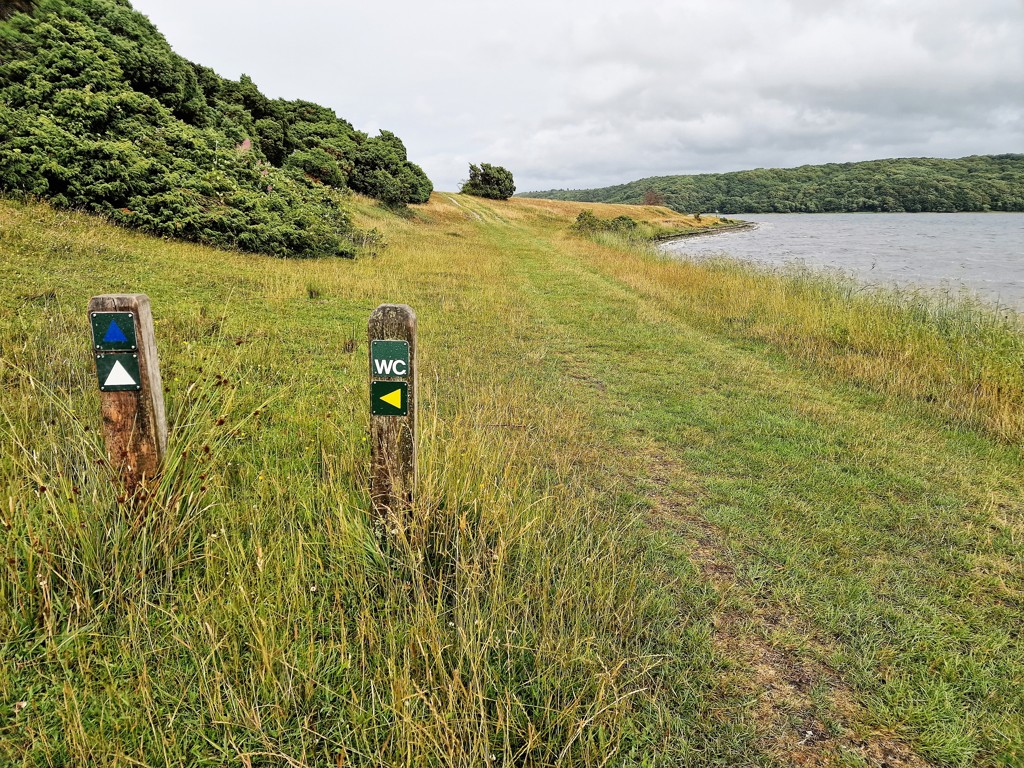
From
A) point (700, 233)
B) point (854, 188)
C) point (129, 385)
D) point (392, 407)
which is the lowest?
point (392, 407)

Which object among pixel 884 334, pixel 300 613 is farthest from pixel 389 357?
pixel 884 334

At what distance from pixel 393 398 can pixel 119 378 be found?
1245 millimetres

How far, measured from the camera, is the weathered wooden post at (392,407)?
7.89 feet

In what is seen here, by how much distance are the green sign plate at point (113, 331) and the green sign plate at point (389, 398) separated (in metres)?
1.07

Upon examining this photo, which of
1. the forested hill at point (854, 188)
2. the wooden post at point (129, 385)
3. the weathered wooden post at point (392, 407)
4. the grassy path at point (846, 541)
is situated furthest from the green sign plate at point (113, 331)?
the forested hill at point (854, 188)

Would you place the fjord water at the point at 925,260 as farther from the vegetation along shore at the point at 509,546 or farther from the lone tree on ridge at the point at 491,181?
the lone tree on ridge at the point at 491,181

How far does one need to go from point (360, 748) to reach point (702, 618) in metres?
1.91

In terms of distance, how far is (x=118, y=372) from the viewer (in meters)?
2.40

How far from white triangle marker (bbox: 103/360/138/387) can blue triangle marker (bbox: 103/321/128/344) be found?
0.10 metres

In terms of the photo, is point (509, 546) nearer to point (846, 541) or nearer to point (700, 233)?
point (846, 541)

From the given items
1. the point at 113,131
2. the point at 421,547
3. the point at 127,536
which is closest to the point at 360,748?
the point at 421,547

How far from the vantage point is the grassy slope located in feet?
6.53

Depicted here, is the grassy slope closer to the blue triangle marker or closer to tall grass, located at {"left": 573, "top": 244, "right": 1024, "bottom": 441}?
tall grass, located at {"left": 573, "top": 244, "right": 1024, "bottom": 441}

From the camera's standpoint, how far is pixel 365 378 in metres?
5.76
